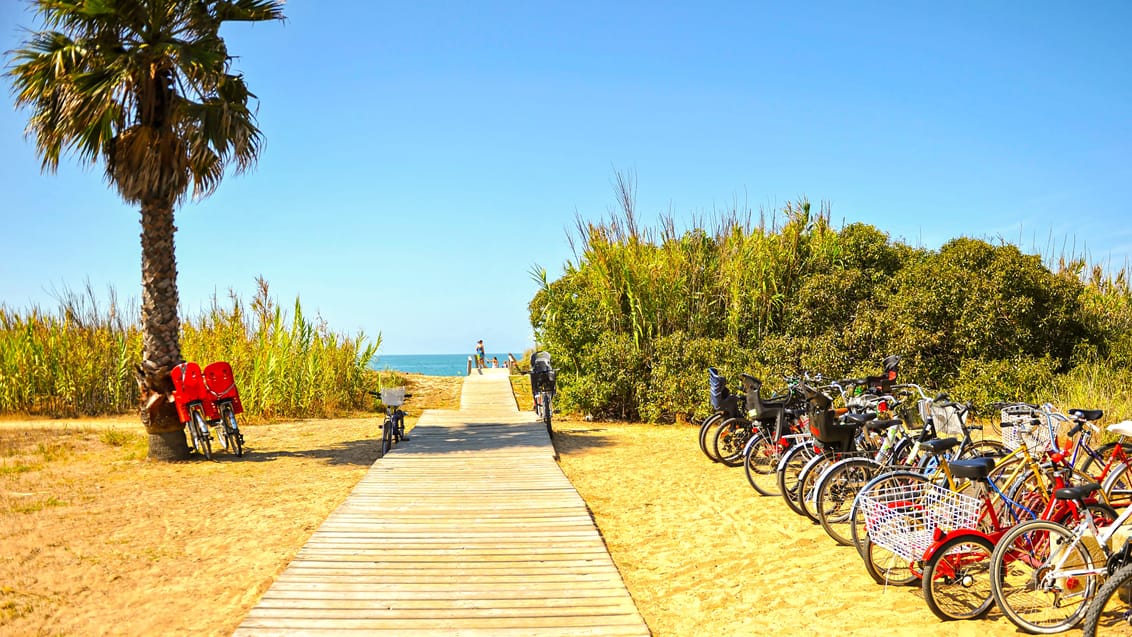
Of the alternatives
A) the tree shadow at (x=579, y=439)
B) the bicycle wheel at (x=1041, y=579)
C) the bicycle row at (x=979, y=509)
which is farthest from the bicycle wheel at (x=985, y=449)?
the tree shadow at (x=579, y=439)

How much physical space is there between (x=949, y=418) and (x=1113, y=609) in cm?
199

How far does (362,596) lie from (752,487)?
4300mm

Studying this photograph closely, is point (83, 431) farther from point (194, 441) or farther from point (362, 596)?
point (362, 596)

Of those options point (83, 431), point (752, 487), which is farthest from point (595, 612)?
point (83, 431)

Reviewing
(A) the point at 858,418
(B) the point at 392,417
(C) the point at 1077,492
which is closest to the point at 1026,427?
(A) the point at 858,418

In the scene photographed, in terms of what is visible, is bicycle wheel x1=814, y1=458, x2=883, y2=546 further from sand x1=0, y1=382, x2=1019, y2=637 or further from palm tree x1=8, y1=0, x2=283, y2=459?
palm tree x1=8, y1=0, x2=283, y2=459

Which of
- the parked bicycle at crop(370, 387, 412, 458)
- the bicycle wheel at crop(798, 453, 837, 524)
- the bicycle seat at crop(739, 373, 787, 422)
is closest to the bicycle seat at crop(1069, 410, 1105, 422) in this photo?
the bicycle wheel at crop(798, 453, 837, 524)

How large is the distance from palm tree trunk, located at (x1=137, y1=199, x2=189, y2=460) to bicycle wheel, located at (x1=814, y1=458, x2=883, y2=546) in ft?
25.4

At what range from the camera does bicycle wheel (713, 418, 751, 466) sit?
8609mm

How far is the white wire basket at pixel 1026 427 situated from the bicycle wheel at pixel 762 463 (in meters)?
2.17

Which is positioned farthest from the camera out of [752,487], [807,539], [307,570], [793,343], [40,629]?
[793,343]

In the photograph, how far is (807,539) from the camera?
Answer: 568cm

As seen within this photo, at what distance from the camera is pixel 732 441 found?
8.73m

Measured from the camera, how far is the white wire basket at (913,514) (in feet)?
13.3
